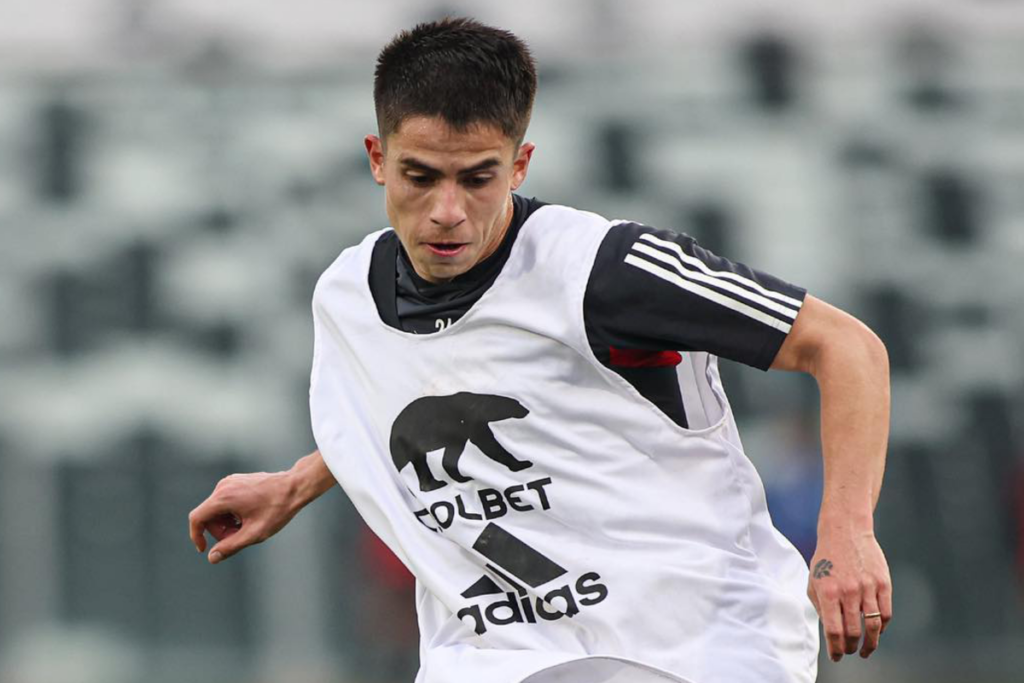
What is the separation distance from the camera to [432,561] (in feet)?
11.3

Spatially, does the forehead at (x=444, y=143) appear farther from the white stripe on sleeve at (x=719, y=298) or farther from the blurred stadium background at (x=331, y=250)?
the blurred stadium background at (x=331, y=250)

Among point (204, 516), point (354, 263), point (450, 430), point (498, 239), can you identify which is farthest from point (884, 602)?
point (204, 516)

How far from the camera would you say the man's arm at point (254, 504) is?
3.78 metres

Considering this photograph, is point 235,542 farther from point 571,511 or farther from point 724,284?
point 724,284

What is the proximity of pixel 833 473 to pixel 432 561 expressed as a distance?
2.89 feet

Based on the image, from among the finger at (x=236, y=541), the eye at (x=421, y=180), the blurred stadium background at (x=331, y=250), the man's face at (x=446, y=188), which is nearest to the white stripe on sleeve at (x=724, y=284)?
the man's face at (x=446, y=188)

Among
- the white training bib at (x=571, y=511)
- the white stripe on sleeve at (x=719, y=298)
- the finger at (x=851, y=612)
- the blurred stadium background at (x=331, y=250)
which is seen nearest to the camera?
the finger at (x=851, y=612)

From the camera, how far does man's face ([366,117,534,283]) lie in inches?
130

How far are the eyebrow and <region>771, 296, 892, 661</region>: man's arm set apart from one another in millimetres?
702

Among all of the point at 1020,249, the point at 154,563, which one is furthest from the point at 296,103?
the point at 1020,249

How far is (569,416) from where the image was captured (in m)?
3.32

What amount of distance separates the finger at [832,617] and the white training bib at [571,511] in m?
0.39

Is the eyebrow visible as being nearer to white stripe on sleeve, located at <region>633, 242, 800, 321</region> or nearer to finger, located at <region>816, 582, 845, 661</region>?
white stripe on sleeve, located at <region>633, 242, 800, 321</region>

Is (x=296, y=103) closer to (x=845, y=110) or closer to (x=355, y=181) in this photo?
(x=355, y=181)
